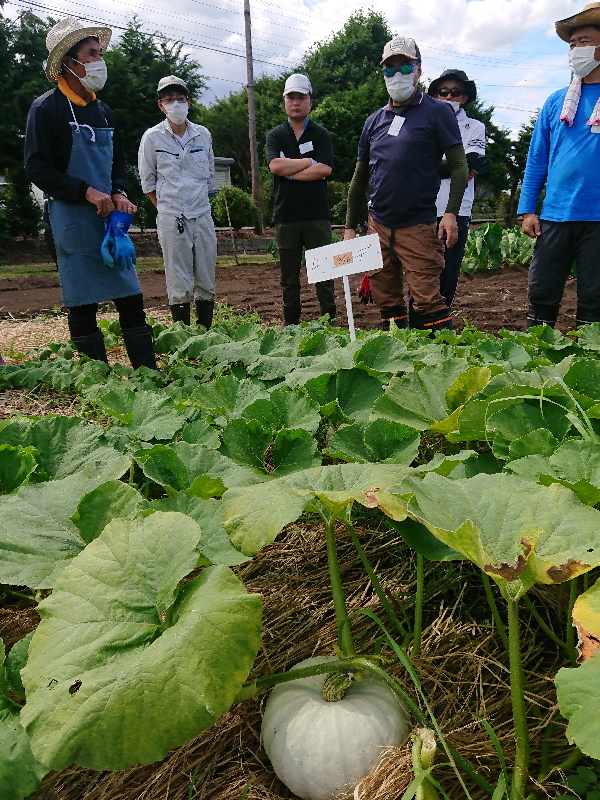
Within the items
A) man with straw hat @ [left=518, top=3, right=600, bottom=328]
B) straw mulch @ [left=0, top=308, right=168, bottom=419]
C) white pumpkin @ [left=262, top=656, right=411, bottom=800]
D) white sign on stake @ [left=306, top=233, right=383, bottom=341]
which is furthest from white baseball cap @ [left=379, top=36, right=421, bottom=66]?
white pumpkin @ [left=262, top=656, right=411, bottom=800]

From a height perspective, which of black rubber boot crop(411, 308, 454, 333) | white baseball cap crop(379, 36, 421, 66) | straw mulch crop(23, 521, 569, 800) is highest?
white baseball cap crop(379, 36, 421, 66)

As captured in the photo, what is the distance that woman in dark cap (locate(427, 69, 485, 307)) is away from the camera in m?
4.49

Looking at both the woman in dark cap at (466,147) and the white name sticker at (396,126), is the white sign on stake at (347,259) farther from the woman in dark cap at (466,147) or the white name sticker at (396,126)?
the woman in dark cap at (466,147)

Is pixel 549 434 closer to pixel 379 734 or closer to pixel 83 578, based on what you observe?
pixel 379 734

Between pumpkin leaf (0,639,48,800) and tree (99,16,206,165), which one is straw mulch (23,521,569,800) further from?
tree (99,16,206,165)

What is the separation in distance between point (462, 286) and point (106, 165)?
637cm

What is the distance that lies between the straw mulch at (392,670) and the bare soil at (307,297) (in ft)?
13.7

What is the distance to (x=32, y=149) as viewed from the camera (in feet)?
10.4

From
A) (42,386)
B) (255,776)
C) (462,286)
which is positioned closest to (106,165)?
(42,386)

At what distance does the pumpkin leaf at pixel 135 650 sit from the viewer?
2.51 ft

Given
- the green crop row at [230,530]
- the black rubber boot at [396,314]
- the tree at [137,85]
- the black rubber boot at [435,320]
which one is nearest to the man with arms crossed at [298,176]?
the black rubber boot at [396,314]

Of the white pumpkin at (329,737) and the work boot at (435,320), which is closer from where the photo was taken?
the white pumpkin at (329,737)

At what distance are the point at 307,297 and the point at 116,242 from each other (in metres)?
5.05

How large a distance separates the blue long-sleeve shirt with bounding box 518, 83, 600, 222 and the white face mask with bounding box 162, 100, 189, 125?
261cm
